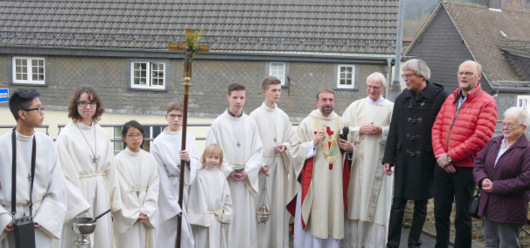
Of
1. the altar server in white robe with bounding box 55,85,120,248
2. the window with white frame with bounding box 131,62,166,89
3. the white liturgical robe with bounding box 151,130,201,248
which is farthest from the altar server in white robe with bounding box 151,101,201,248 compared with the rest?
the window with white frame with bounding box 131,62,166,89

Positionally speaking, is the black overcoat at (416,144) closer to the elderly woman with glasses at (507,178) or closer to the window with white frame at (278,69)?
the elderly woman with glasses at (507,178)

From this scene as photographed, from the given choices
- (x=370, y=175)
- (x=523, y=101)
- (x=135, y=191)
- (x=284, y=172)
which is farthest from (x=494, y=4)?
(x=135, y=191)

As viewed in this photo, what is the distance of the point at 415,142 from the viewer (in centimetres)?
627

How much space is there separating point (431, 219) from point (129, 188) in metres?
4.79

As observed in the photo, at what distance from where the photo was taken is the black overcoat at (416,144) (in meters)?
6.24

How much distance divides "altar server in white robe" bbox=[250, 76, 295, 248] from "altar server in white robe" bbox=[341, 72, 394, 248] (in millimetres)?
772

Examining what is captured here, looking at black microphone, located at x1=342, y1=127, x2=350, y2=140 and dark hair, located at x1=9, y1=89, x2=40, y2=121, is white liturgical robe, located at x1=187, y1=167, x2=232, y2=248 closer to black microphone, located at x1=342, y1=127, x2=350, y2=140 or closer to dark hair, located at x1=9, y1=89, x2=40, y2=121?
black microphone, located at x1=342, y1=127, x2=350, y2=140

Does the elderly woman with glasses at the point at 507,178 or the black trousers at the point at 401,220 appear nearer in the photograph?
the elderly woman with glasses at the point at 507,178

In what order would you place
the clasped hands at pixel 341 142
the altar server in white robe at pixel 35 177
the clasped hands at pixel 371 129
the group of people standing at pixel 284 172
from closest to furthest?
the altar server in white robe at pixel 35 177, the group of people standing at pixel 284 172, the clasped hands at pixel 341 142, the clasped hands at pixel 371 129

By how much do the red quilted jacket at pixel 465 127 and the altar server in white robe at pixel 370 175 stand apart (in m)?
0.81

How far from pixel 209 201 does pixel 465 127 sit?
108 inches

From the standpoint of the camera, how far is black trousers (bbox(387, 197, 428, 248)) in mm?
6375

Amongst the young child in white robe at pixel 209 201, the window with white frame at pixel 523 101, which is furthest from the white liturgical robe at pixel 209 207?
the window with white frame at pixel 523 101

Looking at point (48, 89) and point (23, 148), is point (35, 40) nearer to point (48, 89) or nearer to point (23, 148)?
point (48, 89)
